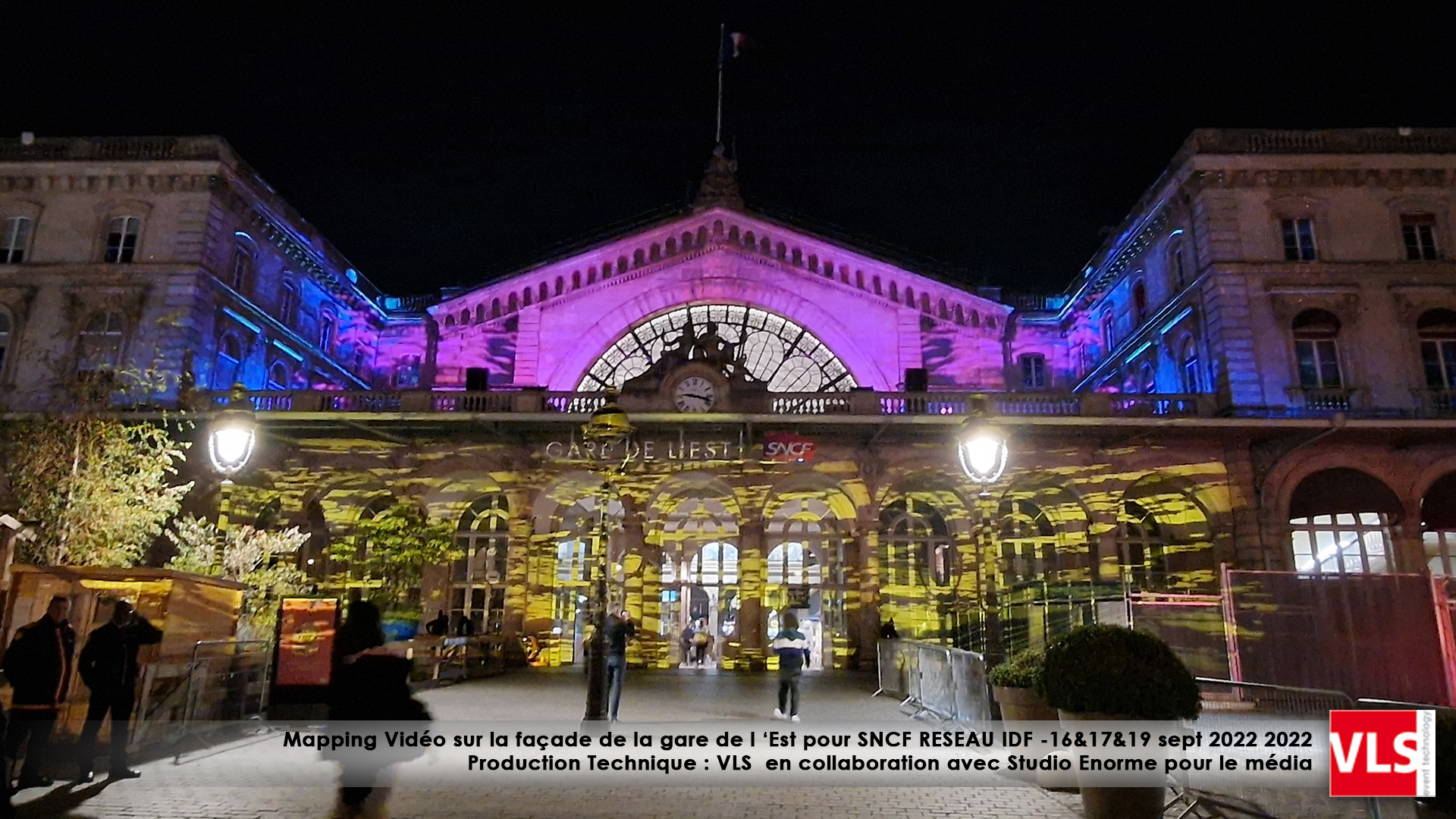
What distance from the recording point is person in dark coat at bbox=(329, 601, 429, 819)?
5609mm

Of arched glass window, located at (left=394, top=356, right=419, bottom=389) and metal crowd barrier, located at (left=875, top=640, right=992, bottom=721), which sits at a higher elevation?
arched glass window, located at (left=394, top=356, right=419, bottom=389)

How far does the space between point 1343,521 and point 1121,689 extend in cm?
1980

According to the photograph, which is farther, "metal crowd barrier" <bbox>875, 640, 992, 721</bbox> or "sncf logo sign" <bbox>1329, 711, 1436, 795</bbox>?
"metal crowd barrier" <bbox>875, 640, 992, 721</bbox>

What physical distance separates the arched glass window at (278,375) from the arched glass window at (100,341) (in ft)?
13.6

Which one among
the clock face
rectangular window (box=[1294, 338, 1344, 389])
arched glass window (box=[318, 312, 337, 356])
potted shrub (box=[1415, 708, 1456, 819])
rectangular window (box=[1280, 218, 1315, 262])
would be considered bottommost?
potted shrub (box=[1415, 708, 1456, 819])

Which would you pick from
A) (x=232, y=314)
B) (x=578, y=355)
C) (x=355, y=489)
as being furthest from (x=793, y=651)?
(x=232, y=314)

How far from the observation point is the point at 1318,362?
23109 mm

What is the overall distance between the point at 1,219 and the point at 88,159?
3.08 m

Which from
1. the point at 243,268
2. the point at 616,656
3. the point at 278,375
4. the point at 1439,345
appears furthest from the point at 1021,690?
the point at 278,375

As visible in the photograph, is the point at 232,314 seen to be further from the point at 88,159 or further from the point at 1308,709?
the point at 1308,709

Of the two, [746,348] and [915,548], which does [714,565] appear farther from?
[746,348]

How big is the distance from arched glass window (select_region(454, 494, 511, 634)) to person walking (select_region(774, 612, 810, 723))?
1259cm

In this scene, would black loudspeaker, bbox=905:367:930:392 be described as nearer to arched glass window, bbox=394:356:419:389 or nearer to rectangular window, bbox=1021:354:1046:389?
rectangular window, bbox=1021:354:1046:389

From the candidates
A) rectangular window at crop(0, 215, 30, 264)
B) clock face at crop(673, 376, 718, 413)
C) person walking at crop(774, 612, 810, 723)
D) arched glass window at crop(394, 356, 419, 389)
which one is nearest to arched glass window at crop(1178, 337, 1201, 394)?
clock face at crop(673, 376, 718, 413)
